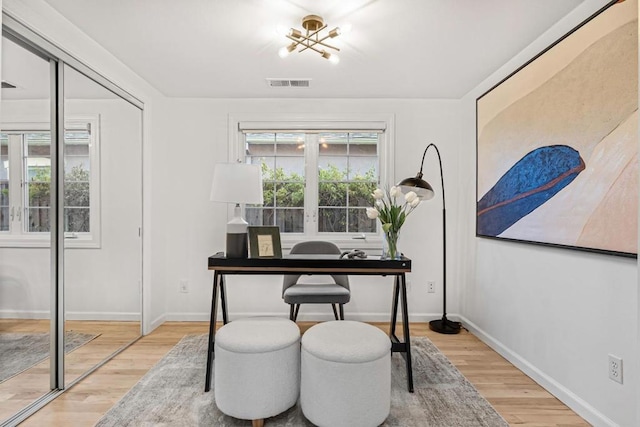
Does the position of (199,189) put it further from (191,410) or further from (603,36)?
(603,36)

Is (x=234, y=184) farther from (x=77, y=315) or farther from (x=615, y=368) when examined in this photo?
(x=615, y=368)

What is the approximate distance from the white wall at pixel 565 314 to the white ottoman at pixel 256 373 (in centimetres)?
156

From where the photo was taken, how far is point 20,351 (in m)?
2.01

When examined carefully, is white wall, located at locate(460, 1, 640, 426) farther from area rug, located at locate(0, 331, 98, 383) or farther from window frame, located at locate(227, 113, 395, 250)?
area rug, located at locate(0, 331, 98, 383)

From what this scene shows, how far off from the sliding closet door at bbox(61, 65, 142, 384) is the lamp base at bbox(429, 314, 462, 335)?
2786 millimetres

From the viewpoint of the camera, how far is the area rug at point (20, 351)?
191 cm

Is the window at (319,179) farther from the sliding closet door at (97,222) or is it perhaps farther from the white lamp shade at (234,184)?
the white lamp shade at (234,184)

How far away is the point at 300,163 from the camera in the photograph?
3809 millimetres

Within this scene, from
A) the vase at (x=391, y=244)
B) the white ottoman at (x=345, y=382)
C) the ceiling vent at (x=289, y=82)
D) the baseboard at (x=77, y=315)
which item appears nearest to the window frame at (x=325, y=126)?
the ceiling vent at (x=289, y=82)

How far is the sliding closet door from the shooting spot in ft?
7.71

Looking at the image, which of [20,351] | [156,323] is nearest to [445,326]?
[156,323]

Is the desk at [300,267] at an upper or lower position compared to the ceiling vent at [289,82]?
lower

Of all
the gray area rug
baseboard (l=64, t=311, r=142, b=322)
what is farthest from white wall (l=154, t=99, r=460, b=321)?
the gray area rug

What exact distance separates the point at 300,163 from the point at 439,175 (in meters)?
1.47
